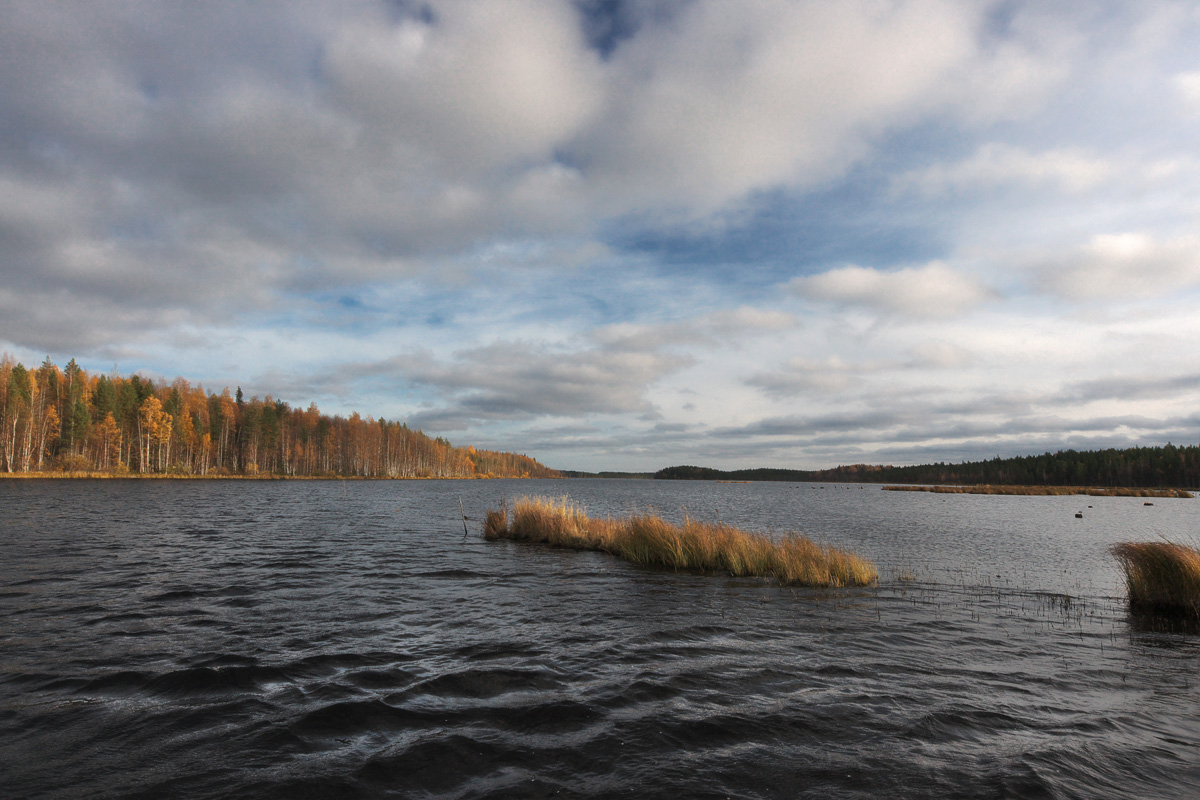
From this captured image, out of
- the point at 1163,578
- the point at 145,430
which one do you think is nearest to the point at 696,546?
the point at 1163,578

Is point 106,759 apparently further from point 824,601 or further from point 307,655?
point 824,601

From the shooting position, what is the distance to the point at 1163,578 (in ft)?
53.2

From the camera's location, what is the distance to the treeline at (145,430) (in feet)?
264

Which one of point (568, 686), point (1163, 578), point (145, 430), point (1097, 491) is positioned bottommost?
point (1097, 491)

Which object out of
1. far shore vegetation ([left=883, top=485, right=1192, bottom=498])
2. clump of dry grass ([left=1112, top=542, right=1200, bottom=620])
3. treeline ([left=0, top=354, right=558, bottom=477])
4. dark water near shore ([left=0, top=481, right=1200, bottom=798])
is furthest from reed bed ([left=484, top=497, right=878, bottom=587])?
far shore vegetation ([left=883, top=485, right=1192, bottom=498])

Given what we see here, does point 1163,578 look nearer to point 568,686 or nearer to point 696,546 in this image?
point 696,546

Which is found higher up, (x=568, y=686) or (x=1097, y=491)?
(x=568, y=686)

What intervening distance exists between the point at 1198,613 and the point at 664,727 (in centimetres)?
1787

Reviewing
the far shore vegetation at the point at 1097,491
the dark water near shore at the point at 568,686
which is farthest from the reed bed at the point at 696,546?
the far shore vegetation at the point at 1097,491

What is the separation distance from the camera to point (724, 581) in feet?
66.6

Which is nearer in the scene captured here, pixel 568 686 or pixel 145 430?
pixel 568 686

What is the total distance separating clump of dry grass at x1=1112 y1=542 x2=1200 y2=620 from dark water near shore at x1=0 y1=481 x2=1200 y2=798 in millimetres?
984

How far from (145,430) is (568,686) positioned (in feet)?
384

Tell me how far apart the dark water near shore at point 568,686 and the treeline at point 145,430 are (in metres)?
87.0
